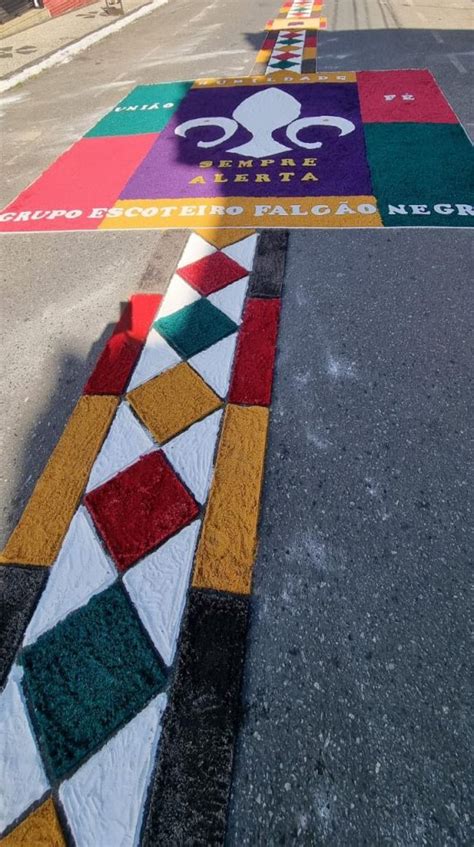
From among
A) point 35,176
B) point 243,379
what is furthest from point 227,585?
point 35,176

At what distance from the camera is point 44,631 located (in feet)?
5.76

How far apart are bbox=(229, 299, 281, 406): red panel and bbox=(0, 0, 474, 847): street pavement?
0.09m

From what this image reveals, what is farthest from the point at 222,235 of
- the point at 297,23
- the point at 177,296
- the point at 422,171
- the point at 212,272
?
the point at 297,23

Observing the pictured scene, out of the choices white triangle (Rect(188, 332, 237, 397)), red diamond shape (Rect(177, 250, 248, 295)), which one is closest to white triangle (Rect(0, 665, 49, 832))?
white triangle (Rect(188, 332, 237, 397))

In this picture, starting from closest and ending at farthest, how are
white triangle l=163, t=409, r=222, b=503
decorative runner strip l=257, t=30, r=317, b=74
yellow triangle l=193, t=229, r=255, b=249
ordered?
1. white triangle l=163, t=409, r=222, b=503
2. yellow triangle l=193, t=229, r=255, b=249
3. decorative runner strip l=257, t=30, r=317, b=74

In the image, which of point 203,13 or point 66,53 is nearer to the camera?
point 66,53

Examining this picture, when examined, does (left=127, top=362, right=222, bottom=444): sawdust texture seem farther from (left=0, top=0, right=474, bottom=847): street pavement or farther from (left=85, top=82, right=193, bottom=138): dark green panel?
(left=85, top=82, right=193, bottom=138): dark green panel

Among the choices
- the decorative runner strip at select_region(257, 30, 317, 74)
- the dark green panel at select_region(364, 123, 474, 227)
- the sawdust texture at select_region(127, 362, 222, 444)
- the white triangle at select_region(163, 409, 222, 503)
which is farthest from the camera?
the decorative runner strip at select_region(257, 30, 317, 74)

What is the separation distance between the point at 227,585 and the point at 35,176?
511 centimetres

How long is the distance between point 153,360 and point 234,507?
3.87 feet

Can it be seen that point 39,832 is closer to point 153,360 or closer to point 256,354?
point 153,360

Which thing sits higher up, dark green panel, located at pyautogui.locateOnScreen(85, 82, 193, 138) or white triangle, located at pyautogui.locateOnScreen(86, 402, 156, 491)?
dark green panel, located at pyautogui.locateOnScreen(85, 82, 193, 138)

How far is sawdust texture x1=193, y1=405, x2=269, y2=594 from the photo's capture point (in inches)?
74.2

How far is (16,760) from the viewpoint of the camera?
150 centimetres
